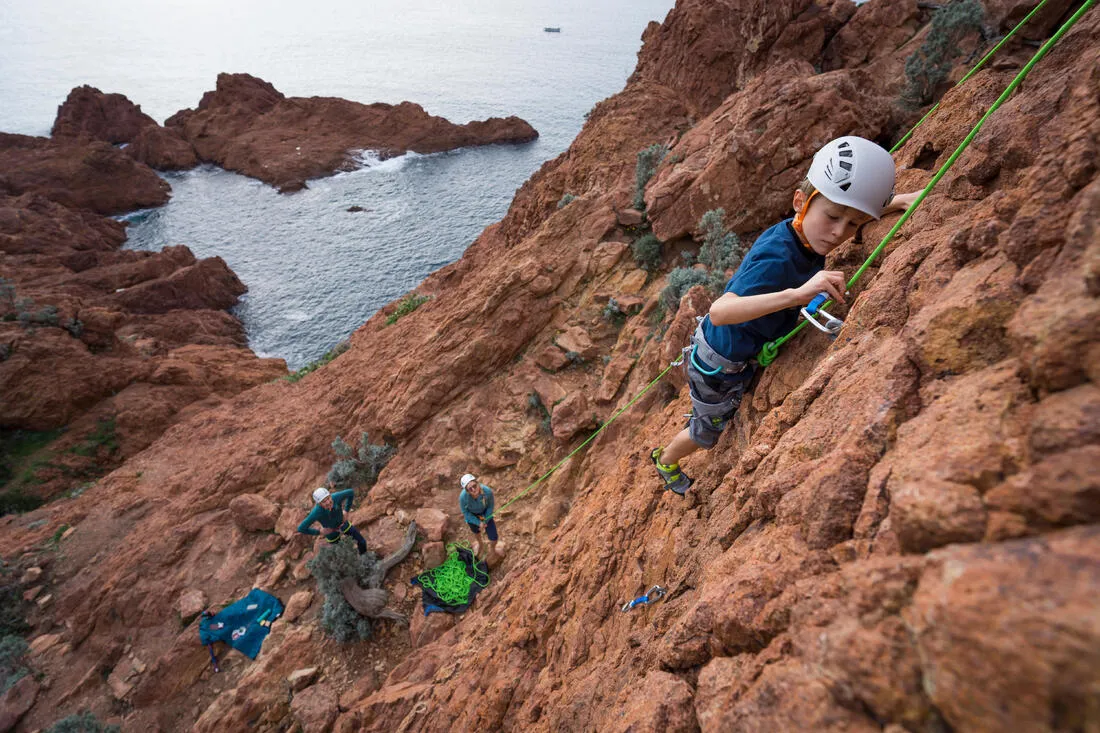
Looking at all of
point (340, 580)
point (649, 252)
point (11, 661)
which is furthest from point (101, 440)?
point (649, 252)

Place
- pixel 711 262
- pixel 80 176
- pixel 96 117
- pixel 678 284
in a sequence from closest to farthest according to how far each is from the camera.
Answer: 1. pixel 678 284
2. pixel 711 262
3. pixel 80 176
4. pixel 96 117

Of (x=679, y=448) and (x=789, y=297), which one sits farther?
(x=679, y=448)

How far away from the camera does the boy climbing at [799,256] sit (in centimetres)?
285

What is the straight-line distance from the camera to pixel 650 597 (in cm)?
356

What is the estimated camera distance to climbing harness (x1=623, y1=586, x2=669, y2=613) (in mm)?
3495

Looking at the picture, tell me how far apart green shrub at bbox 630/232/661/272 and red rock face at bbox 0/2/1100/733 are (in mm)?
351

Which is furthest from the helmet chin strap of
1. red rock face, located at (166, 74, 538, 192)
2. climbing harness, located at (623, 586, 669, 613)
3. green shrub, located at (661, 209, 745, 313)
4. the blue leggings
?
red rock face, located at (166, 74, 538, 192)

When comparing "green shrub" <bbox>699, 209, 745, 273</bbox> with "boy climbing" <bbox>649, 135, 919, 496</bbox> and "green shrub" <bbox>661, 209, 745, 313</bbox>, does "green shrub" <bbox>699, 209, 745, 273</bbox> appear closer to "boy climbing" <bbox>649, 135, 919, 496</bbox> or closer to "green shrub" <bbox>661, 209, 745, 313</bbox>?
"green shrub" <bbox>661, 209, 745, 313</bbox>

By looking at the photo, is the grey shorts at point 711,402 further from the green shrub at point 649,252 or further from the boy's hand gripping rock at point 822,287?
the green shrub at point 649,252

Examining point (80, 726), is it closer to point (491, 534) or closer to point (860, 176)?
point (491, 534)

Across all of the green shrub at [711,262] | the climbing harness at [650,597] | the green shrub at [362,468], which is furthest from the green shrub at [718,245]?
the green shrub at [362,468]

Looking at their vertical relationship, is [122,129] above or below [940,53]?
above

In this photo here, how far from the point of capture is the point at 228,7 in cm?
16925

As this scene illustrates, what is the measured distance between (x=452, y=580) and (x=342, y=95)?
2825 inches
